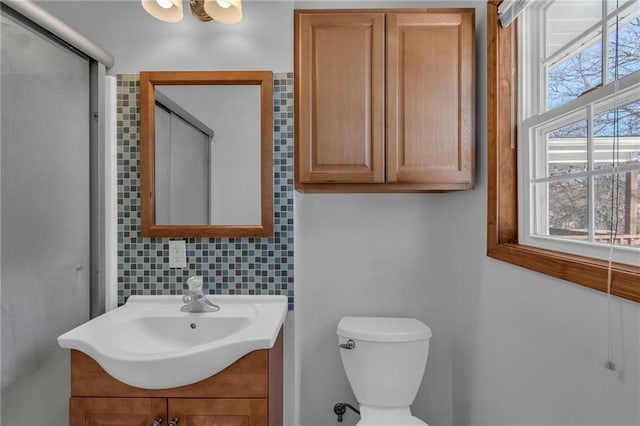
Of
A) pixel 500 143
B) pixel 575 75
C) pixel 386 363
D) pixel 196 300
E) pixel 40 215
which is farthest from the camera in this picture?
pixel 386 363

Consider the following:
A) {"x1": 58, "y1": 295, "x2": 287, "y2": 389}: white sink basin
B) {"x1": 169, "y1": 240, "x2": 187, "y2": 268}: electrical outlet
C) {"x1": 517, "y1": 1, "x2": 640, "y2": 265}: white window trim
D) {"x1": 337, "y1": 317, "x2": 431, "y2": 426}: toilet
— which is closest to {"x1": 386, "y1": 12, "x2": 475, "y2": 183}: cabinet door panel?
{"x1": 517, "y1": 1, "x2": 640, "y2": 265}: white window trim

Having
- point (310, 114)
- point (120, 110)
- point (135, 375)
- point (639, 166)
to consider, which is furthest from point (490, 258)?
point (120, 110)

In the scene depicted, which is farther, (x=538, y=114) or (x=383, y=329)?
(x=383, y=329)

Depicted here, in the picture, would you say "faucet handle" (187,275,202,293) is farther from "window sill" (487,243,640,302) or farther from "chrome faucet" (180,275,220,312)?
"window sill" (487,243,640,302)

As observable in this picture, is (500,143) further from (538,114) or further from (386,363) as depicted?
(386,363)

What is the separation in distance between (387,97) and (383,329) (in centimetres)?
101

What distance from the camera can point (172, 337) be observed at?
5.00ft

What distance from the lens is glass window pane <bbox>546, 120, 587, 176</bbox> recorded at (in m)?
1.15

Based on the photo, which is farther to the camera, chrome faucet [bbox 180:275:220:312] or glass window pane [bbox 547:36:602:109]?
chrome faucet [bbox 180:275:220:312]

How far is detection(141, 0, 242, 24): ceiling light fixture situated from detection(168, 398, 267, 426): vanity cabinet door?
1410 millimetres

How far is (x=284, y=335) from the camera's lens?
5.54ft

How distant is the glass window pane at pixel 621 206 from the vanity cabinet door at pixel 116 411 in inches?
54.0

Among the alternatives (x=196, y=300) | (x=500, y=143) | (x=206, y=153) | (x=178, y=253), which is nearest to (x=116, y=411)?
(x=196, y=300)

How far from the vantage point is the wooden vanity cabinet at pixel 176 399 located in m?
1.23
